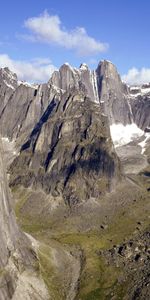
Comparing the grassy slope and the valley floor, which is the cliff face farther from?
the grassy slope

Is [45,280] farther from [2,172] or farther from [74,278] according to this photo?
[2,172]

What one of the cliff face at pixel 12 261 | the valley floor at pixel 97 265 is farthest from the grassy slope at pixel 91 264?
the cliff face at pixel 12 261

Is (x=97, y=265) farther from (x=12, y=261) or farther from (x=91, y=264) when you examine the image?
(x=12, y=261)

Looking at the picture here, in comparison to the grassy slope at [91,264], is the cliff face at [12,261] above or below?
above

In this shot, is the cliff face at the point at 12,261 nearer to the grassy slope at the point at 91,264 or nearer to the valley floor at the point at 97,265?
the valley floor at the point at 97,265

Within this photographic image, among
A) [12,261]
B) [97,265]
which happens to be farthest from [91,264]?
[12,261]

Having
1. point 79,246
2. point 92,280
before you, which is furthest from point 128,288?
point 79,246

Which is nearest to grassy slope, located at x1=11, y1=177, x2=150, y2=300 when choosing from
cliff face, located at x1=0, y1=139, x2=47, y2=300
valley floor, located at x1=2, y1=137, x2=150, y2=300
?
valley floor, located at x1=2, y1=137, x2=150, y2=300

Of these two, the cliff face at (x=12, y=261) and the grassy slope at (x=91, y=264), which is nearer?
the cliff face at (x=12, y=261)

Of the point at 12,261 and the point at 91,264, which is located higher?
the point at 12,261

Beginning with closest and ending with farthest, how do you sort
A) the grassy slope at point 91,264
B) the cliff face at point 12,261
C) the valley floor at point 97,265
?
1. the cliff face at point 12,261
2. the valley floor at point 97,265
3. the grassy slope at point 91,264

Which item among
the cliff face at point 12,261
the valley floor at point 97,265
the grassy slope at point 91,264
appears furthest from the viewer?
the grassy slope at point 91,264
